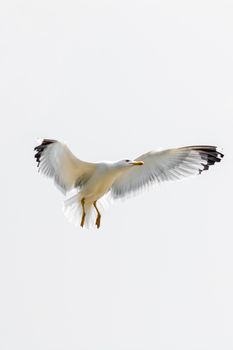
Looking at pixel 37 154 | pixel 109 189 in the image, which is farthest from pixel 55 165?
pixel 109 189

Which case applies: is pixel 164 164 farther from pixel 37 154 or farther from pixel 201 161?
pixel 37 154

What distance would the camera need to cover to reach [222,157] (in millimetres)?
12164

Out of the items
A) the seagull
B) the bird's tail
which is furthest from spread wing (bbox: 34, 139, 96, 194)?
the bird's tail

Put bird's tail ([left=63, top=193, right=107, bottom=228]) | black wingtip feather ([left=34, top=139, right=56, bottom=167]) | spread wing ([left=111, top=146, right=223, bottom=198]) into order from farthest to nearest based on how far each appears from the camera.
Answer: bird's tail ([left=63, top=193, right=107, bottom=228]) → spread wing ([left=111, top=146, right=223, bottom=198]) → black wingtip feather ([left=34, top=139, right=56, bottom=167])

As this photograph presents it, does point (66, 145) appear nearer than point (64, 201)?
Yes

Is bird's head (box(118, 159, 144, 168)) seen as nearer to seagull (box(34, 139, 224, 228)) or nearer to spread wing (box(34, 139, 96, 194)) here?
seagull (box(34, 139, 224, 228))

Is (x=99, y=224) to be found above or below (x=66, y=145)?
below

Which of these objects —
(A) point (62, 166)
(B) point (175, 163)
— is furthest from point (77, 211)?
(B) point (175, 163)

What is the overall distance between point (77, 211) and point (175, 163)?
4.14 ft

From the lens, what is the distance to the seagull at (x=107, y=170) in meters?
11.9

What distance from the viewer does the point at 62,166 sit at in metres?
12.0

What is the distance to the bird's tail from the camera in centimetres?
1241

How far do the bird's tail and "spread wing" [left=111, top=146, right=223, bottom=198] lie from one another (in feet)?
2.19

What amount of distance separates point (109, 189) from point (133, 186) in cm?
29
